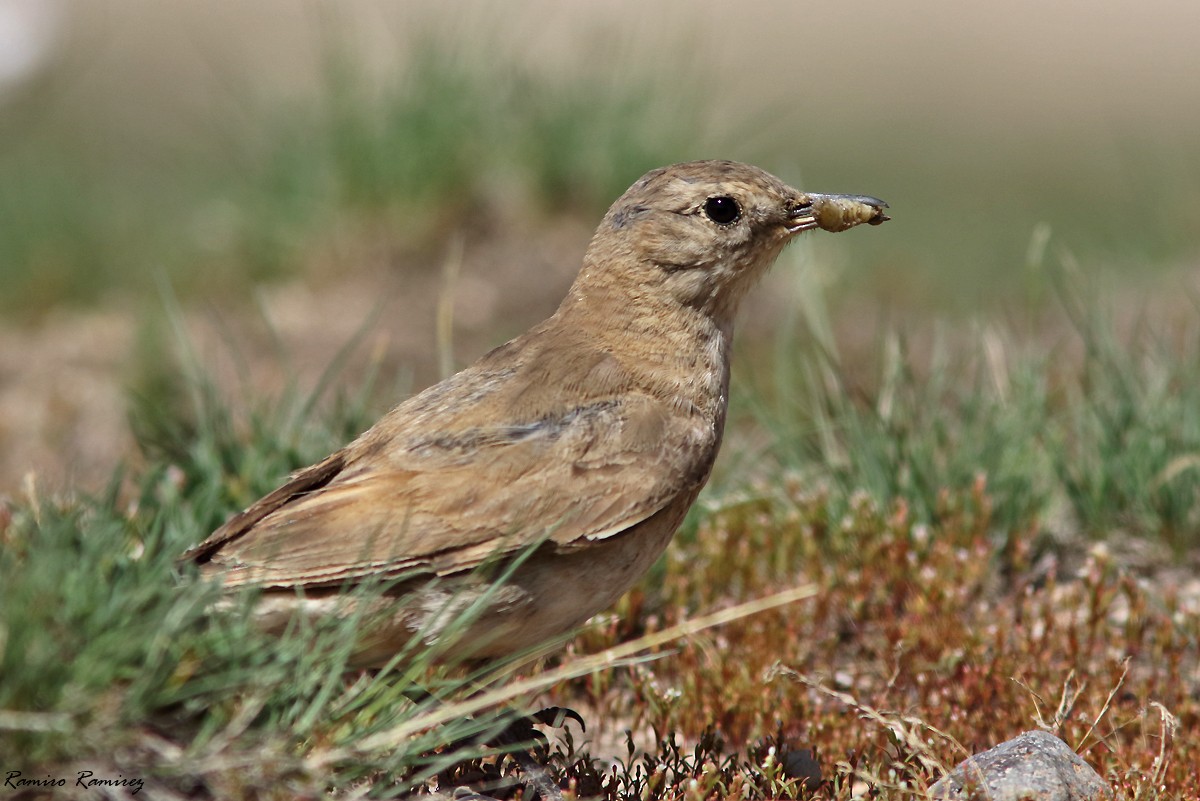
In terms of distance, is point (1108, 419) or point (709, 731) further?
point (1108, 419)

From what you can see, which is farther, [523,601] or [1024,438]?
[1024,438]

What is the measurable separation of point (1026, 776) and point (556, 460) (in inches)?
62.1

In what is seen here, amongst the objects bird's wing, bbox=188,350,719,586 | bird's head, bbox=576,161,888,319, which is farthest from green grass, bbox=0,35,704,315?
bird's wing, bbox=188,350,719,586

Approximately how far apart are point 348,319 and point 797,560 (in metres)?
4.74

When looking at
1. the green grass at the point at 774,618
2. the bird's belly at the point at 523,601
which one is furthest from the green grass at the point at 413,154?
the bird's belly at the point at 523,601

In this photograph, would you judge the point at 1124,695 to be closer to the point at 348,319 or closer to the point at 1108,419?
the point at 1108,419

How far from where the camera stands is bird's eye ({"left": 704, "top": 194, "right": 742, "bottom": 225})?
16.7 feet

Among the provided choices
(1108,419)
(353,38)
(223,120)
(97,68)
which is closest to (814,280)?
(1108,419)

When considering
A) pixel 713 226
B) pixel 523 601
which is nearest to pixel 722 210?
pixel 713 226

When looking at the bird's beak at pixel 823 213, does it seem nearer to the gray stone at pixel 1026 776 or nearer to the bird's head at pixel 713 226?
the bird's head at pixel 713 226

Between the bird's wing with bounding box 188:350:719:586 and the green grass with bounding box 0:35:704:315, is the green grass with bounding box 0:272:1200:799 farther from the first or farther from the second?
the green grass with bounding box 0:35:704:315

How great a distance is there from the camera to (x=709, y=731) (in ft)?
15.5

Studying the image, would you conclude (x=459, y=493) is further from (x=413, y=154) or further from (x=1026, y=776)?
(x=413, y=154)

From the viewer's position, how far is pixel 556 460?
4.54m
